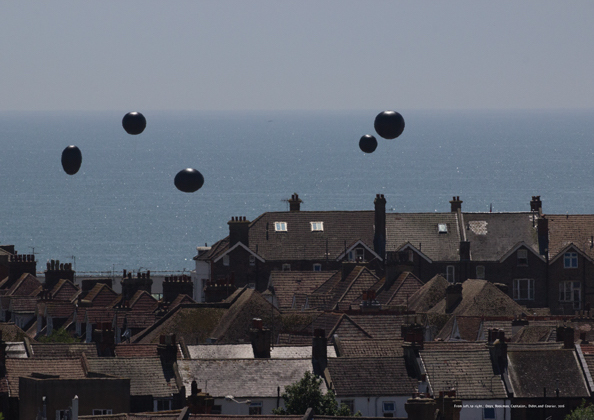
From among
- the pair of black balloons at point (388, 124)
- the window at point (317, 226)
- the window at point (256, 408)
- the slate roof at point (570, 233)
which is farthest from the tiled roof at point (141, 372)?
the window at point (317, 226)

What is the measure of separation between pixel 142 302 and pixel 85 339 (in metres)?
6.37

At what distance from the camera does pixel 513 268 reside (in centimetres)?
9344

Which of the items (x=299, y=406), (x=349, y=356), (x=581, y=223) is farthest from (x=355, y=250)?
(x=299, y=406)

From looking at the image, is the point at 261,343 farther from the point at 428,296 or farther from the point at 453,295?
the point at 428,296

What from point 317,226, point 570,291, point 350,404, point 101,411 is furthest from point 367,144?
point 317,226

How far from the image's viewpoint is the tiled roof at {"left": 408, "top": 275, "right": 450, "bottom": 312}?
2968 inches

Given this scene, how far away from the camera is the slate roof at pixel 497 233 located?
94000mm

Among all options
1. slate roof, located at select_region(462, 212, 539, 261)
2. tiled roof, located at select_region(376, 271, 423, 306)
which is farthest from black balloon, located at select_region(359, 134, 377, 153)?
slate roof, located at select_region(462, 212, 539, 261)

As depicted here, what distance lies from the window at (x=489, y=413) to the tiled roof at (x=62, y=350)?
1355 centimetres

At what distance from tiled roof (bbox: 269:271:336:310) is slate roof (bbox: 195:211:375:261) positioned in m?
8.15

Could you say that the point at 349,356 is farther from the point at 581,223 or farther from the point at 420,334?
the point at 581,223

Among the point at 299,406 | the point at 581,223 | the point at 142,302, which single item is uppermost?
the point at 581,223

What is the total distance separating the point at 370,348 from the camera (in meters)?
57.7

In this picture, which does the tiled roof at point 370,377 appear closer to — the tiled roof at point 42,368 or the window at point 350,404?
the window at point 350,404
